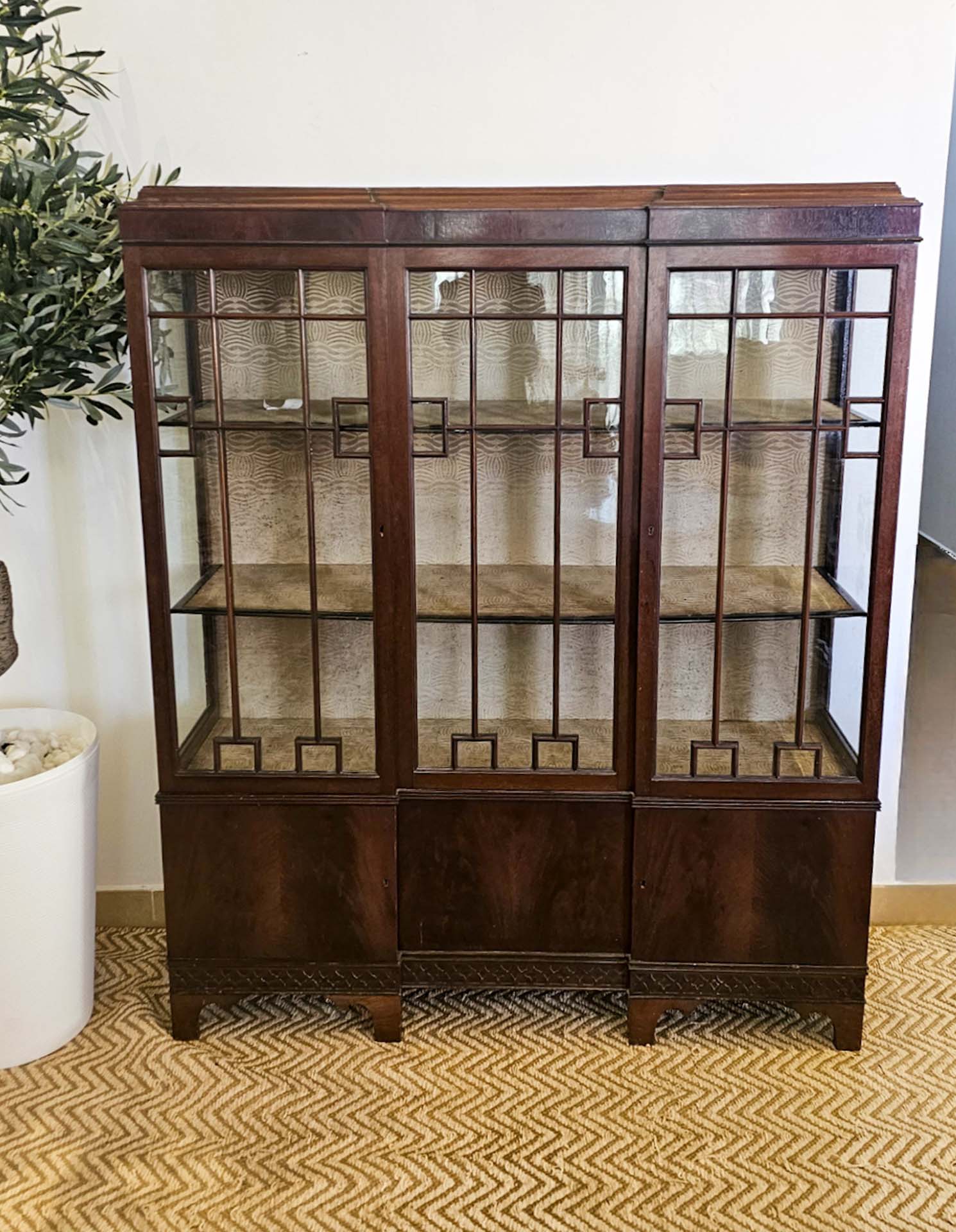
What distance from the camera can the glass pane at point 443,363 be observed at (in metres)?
2.01

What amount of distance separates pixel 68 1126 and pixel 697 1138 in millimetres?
1036

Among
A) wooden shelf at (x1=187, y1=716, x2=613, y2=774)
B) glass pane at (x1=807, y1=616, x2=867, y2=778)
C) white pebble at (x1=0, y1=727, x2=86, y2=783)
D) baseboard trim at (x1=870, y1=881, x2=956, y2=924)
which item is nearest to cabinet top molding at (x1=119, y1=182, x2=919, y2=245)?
glass pane at (x1=807, y1=616, x2=867, y2=778)

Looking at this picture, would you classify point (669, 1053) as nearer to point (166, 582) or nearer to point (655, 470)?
point (655, 470)

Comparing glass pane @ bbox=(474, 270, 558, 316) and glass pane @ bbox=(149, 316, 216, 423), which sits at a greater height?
glass pane @ bbox=(474, 270, 558, 316)

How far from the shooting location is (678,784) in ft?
7.02

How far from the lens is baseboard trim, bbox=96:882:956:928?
2.64 metres

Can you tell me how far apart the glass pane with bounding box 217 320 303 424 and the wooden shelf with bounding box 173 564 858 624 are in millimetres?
265

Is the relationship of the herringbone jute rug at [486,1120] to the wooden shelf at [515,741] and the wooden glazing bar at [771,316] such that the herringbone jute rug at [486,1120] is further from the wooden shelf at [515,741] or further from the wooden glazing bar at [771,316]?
the wooden glazing bar at [771,316]

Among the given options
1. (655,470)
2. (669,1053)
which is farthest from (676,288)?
(669,1053)

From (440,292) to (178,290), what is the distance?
0.43 meters

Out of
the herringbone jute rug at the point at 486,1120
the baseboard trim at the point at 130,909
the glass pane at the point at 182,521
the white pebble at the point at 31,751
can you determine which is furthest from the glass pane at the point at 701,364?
the baseboard trim at the point at 130,909

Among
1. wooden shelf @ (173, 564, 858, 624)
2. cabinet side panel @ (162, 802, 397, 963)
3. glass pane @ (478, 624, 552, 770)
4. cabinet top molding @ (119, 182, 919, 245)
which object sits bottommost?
cabinet side panel @ (162, 802, 397, 963)

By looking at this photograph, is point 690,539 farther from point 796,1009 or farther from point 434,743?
point 796,1009

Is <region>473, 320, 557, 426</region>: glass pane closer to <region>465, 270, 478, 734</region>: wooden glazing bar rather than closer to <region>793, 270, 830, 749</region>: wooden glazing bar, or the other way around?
<region>465, 270, 478, 734</region>: wooden glazing bar
